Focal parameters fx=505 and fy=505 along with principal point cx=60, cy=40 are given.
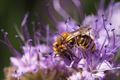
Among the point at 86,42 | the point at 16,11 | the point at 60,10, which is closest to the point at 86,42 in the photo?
the point at 86,42

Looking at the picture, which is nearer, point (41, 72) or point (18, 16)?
point (41, 72)

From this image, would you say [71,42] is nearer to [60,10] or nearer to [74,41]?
[74,41]

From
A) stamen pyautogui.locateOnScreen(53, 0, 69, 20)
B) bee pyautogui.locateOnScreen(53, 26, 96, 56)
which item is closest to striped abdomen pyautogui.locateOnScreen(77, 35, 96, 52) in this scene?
bee pyautogui.locateOnScreen(53, 26, 96, 56)

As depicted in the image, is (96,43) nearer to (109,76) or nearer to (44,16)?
(109,76)

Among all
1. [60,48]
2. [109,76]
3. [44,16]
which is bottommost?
[109,76]

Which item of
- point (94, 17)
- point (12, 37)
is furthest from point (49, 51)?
point (12, 37)

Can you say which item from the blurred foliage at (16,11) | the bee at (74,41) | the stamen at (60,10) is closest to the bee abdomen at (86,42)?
the bee at (74,41)

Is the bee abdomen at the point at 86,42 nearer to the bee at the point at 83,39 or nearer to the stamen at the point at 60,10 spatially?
the bee at the point at 83,39

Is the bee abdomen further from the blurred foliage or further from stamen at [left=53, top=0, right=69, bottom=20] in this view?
the blurred foliage
